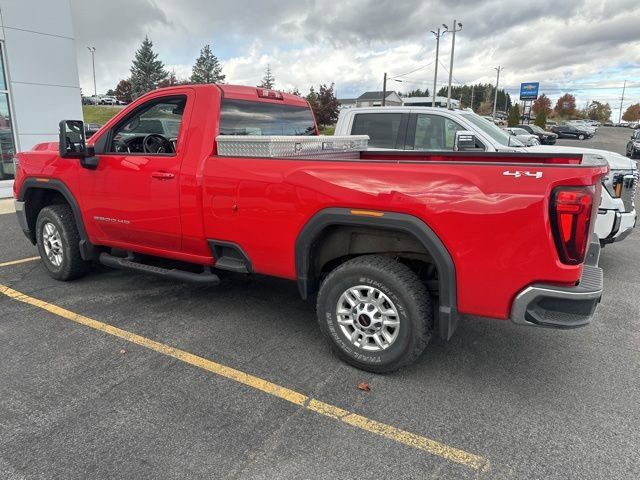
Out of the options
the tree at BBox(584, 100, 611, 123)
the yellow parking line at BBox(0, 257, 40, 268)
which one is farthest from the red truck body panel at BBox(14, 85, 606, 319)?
the tree at BBox(584, 100, 611, 123)

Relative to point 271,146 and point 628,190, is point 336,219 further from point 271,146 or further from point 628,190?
point 628,190

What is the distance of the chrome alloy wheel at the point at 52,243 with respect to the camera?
5.08 meters

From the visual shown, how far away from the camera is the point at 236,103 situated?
13.7ft

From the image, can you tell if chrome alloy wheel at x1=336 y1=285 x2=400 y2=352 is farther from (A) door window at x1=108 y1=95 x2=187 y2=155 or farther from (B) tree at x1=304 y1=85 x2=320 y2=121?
(B) tree at x1=304 y1=85 x2=320 y2=121

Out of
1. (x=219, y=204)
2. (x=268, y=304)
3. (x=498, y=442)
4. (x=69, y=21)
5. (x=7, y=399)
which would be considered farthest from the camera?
(x=69, y=21)

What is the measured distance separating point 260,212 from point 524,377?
87.0 inches

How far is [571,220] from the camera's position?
102 inches

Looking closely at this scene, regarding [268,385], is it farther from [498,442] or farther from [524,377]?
[524,377]

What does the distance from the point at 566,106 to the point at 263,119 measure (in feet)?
Answer: 441

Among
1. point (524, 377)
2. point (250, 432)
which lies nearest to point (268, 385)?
point (250, 432)

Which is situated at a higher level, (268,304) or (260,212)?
(260,212)

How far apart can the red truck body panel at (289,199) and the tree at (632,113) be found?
535 ft

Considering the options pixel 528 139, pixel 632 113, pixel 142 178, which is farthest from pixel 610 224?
pixel 632 113

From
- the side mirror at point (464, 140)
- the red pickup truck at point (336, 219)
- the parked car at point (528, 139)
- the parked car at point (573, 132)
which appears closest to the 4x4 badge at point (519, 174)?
the red pickup truck at point (336, 219)
